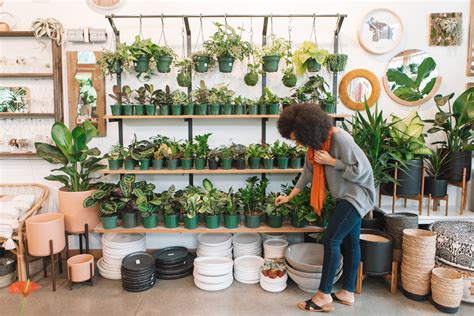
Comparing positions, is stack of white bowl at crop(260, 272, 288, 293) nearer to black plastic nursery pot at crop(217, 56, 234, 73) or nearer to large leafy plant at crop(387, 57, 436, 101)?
black plastic nursery pot at crop(217, 56, 234, 73)

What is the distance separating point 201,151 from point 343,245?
4.57ft

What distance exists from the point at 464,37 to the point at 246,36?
204 centimetres

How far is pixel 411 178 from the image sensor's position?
3.24 meters

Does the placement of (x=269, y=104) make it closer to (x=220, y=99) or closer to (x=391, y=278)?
(x=220, y=99)

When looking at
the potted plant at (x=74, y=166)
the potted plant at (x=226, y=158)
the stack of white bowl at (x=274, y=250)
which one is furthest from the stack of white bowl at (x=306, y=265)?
the potted plant at (x=74, y=166)

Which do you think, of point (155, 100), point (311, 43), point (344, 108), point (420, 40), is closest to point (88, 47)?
point (155, 100)

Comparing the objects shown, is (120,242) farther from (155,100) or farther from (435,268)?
(435,268)

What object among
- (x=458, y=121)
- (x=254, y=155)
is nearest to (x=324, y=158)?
(x=254, y=155)

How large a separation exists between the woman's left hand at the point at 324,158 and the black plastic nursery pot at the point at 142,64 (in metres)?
1.65

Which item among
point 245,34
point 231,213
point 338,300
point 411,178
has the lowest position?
point 338,300

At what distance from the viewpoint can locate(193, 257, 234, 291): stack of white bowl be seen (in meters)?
3.05

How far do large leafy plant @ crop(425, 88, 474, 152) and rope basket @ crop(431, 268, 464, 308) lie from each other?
3.84ft

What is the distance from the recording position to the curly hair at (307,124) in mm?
2498

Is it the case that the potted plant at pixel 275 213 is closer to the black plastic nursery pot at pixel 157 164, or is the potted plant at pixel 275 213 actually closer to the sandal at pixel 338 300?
the sandal at pixel 338 300
